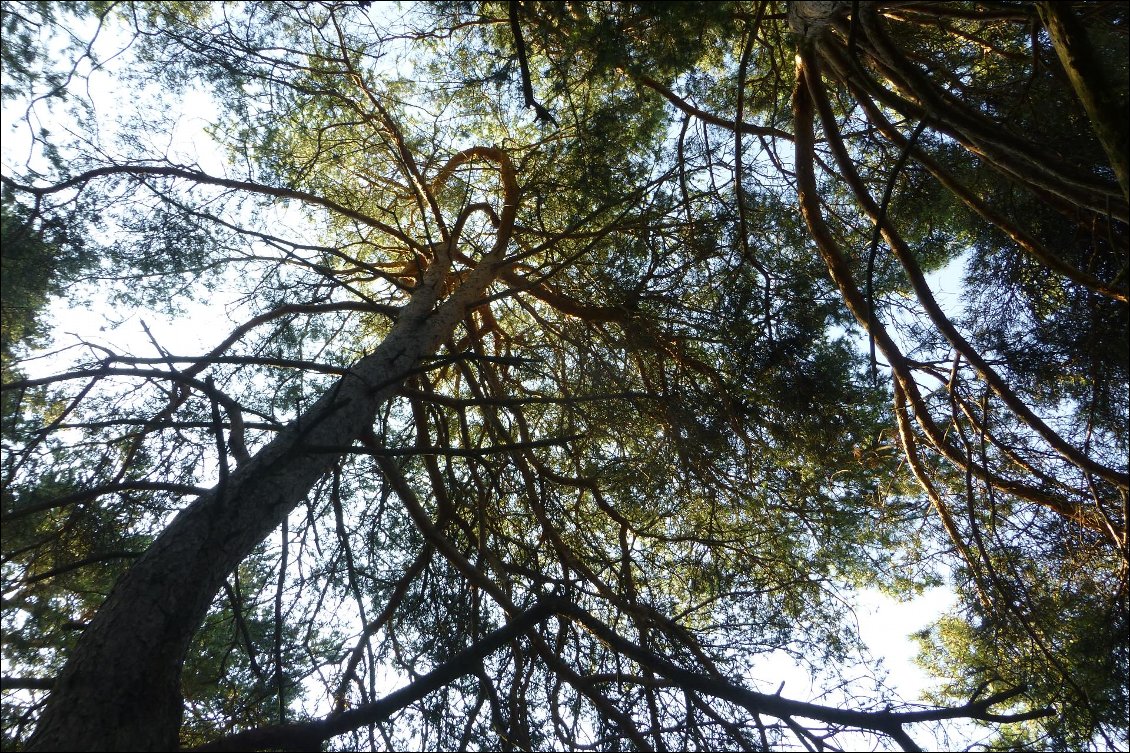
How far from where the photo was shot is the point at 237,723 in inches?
125

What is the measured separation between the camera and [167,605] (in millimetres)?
2055

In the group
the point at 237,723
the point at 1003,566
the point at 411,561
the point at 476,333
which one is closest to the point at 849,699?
the point at 1003,566

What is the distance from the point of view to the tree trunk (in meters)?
1.77

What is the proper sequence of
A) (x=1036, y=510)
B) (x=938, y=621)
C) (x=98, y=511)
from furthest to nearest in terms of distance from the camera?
(x=938, y=621) < (x=1036, y=510) < (x=98, y=511)

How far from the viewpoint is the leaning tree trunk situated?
5.81 feet

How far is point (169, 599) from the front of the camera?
207cm

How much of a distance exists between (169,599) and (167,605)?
0.02m

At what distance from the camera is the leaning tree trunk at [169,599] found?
5.81 ft

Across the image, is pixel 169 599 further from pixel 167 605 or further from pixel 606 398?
pixel 606 398

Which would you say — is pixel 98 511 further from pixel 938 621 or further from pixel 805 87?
pixel 938 621

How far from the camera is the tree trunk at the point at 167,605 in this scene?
5.80 feet

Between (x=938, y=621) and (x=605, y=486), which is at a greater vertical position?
(x=605, y=486)

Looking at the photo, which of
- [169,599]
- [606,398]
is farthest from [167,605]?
[606,398]

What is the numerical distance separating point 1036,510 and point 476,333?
3.82m
